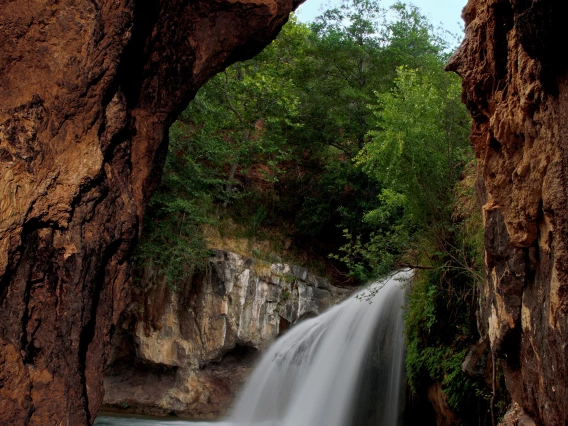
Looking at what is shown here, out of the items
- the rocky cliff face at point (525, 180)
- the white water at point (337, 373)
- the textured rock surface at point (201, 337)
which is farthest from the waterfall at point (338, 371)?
the rocky cliff face at point (525, 180)

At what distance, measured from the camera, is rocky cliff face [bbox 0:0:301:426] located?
521 centimetres

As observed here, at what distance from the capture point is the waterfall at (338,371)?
1324 centimetres

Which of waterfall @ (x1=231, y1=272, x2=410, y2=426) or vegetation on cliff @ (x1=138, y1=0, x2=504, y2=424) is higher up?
vegetation on cliff @ (x1=138, y1=0, x2=504, y2=424)

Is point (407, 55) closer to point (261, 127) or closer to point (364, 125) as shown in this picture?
point (364, 125)

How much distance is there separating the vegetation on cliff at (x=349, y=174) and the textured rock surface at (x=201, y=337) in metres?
1.11

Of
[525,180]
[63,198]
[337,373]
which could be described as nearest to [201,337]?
[337,373]

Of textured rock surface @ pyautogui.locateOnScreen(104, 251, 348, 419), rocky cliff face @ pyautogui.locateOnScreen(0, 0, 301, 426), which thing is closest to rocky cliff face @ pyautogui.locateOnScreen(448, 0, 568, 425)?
A: rocky cliff face @ pyautogui.locateOnScreen(0, 0, 301, 426)

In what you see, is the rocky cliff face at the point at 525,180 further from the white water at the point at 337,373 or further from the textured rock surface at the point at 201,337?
the textured rock surface at the point at 201,337

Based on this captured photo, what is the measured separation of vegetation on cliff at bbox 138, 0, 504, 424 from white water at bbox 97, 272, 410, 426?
50.4 inches

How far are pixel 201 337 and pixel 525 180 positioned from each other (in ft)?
41.3

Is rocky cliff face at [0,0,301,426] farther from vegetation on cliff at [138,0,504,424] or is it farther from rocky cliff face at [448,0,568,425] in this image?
vegetation on cliff at [138,0,504,424]

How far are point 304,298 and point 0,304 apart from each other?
1315 centimetres

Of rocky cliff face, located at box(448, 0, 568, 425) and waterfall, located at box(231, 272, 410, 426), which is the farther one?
waterfall, located at box(231, 272, 410, 426)

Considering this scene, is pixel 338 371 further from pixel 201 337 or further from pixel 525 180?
pixel 525 180
